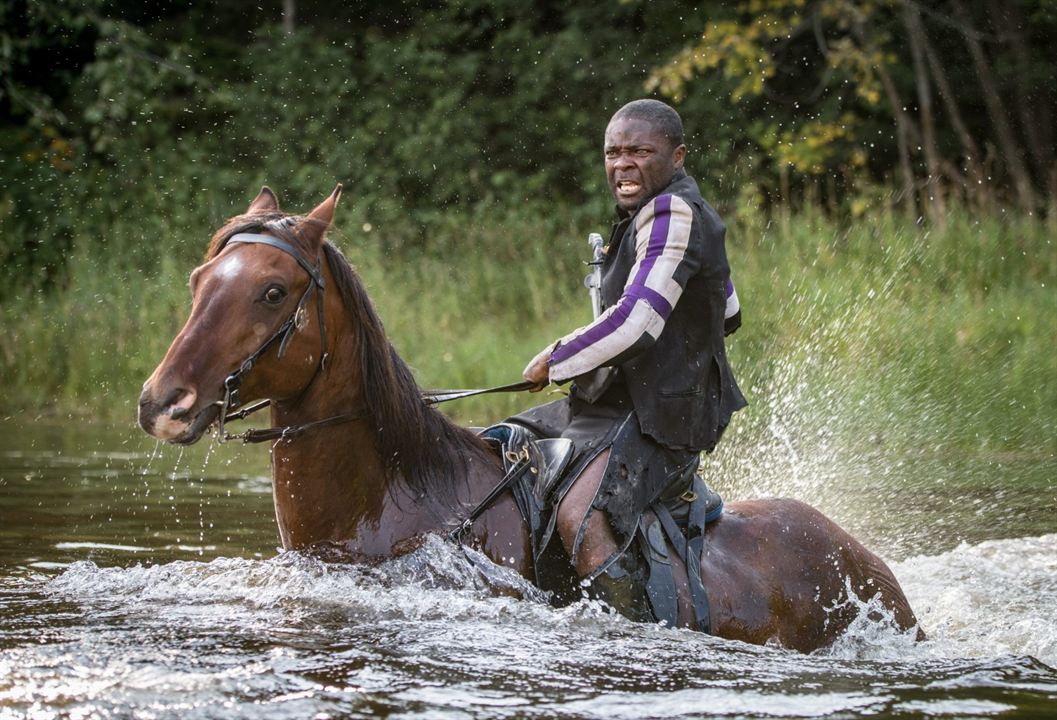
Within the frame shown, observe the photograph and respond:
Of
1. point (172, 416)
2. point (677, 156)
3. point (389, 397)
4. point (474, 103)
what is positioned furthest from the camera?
point (474, 103)

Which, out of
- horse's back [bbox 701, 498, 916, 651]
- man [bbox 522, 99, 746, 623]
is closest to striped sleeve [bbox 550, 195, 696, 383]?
man [bbox 522, 99, 746, 623]

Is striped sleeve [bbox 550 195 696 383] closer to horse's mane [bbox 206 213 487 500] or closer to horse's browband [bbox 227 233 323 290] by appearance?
horse's mane [bbox 206 213 487 500]

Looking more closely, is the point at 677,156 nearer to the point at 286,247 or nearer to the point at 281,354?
the point at 286,247

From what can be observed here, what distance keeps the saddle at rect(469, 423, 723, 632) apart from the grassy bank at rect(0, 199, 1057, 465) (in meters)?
4.97

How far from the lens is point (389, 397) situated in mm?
5027

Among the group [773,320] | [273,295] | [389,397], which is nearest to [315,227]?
[273,295]

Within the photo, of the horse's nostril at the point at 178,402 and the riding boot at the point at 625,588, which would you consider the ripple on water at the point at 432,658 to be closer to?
the riding boot at the point at 625,588

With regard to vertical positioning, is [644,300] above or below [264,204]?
below

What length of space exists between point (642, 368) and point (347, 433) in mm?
1067

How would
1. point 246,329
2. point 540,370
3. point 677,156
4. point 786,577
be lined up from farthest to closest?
point 786,577
point 677,156
point 540,370
point 246,329

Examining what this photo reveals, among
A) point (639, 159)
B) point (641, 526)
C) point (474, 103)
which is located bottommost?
point (641, 526)

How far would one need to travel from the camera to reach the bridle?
4.62 meters

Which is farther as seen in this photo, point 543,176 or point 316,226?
point 543,176

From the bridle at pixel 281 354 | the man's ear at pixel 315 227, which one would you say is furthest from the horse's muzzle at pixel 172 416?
the man's ear at pixel 315 227
